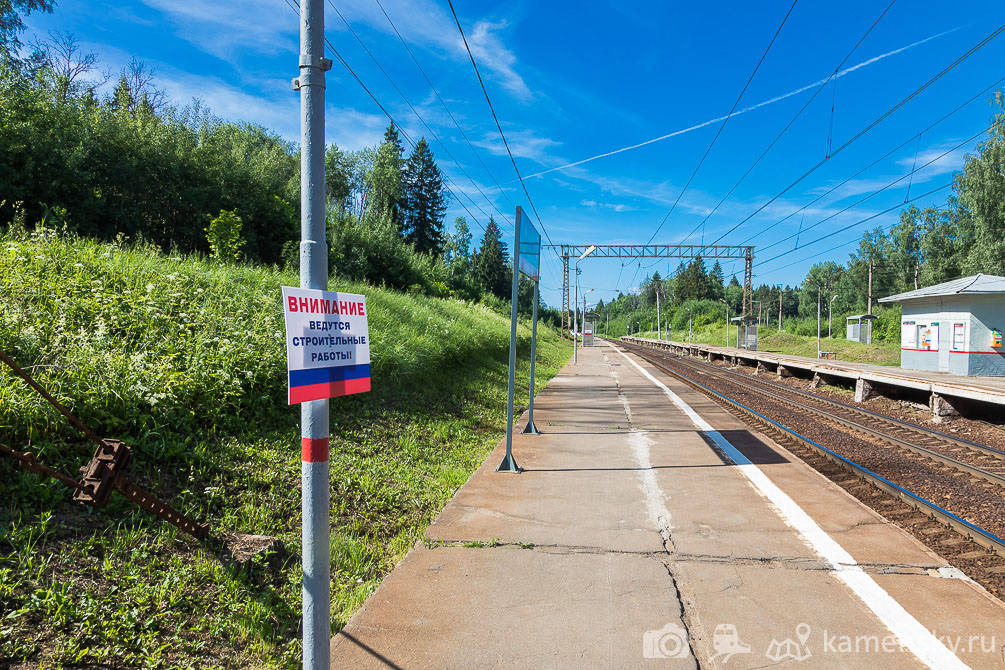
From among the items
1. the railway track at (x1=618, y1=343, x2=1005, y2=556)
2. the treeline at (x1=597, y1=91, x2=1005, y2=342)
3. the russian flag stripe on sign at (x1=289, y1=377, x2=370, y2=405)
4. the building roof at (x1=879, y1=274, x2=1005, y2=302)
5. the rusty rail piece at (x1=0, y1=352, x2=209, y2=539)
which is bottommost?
the railway track at (x1=618, y1=343, x2=1005, y2=556)

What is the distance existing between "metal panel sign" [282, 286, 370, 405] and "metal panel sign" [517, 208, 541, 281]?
4280 millimetres

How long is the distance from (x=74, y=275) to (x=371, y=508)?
154 inches

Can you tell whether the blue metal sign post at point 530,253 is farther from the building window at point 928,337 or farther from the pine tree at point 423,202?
the pine tree at point 423,202

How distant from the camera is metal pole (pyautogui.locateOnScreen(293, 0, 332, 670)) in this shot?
2.23m

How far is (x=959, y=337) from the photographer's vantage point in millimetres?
18469

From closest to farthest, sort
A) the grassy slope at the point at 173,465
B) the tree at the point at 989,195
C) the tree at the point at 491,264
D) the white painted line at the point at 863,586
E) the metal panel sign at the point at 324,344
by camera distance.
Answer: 1. the metal panel sign at the point at 324,344
2. the grassy slope at the point at 173,465
3. the white painted line at the point at 863,586
4. the tree at the point at 989,195
5. the tree at the point at 491,264

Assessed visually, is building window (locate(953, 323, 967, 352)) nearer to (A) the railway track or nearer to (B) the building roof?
(B) the building roof

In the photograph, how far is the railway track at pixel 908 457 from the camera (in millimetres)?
5766

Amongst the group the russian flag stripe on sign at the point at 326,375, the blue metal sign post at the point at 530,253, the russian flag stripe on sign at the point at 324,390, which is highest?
the blue metal sign post at the point at 530,253

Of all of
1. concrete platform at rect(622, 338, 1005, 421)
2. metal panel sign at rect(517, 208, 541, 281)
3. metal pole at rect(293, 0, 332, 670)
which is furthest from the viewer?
concrete platform at rect(622, 338, 1005, 421)

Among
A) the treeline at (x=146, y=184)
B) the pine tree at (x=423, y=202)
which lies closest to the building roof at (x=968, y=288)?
the treeline at (x=146, y=184)

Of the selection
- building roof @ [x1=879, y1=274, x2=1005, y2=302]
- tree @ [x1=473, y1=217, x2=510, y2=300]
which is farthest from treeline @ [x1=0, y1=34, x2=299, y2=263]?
tree @ [x1=473, y1=217, x2=510, y2=300]

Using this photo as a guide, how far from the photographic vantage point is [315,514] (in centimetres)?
226

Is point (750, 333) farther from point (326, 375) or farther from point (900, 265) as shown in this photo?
point (900, 265)
